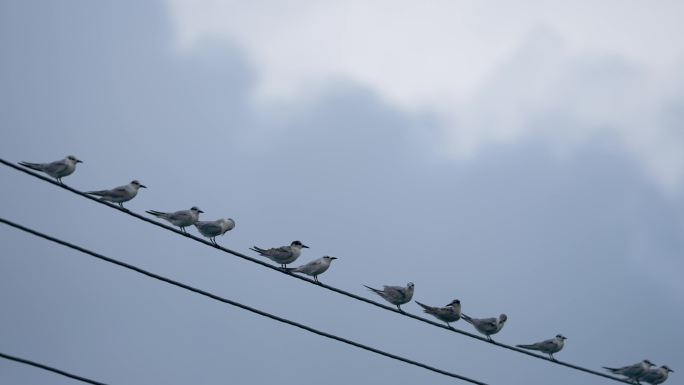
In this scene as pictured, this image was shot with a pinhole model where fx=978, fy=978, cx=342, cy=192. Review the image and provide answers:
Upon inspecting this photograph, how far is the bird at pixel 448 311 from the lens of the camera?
16.3 meters

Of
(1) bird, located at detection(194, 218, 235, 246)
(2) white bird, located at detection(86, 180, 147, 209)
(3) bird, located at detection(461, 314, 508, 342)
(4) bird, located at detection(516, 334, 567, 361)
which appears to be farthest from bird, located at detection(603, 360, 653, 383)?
(2) white bird, located at detection(86, 180, 147, 209)

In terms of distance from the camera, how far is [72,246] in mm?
8742

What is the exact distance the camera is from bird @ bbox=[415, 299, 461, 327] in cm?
1634

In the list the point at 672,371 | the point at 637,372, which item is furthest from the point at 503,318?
the point at 672,371

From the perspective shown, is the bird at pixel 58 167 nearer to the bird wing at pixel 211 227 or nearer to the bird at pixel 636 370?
the bird wing at pixel 211 227

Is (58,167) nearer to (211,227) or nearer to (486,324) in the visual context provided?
(211,227)

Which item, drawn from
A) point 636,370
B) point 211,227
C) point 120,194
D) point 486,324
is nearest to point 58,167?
point 120,194

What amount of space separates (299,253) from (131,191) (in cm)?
307

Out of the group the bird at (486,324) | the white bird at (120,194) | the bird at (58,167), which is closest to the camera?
the bird at (58,167)

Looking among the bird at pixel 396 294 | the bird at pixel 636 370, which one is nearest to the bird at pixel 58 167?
the bird at pixel 396 294

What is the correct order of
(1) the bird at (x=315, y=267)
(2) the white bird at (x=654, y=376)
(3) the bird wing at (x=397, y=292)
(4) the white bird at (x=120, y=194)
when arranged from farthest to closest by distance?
(2) the white bird at (x=654, y=376), (4) the white bird at (x=120, y=194), (3) the bird wing at (x=397, y=292), (1) the bird at (x=315, y=267)

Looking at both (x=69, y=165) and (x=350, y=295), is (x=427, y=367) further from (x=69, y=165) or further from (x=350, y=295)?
(x=69, y=165)

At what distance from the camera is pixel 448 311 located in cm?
1634

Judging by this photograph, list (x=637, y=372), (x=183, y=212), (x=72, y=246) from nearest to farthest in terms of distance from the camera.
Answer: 1. (x=72, y=246)
2. (x=183, y=212)
3. (x=637, y=372)
